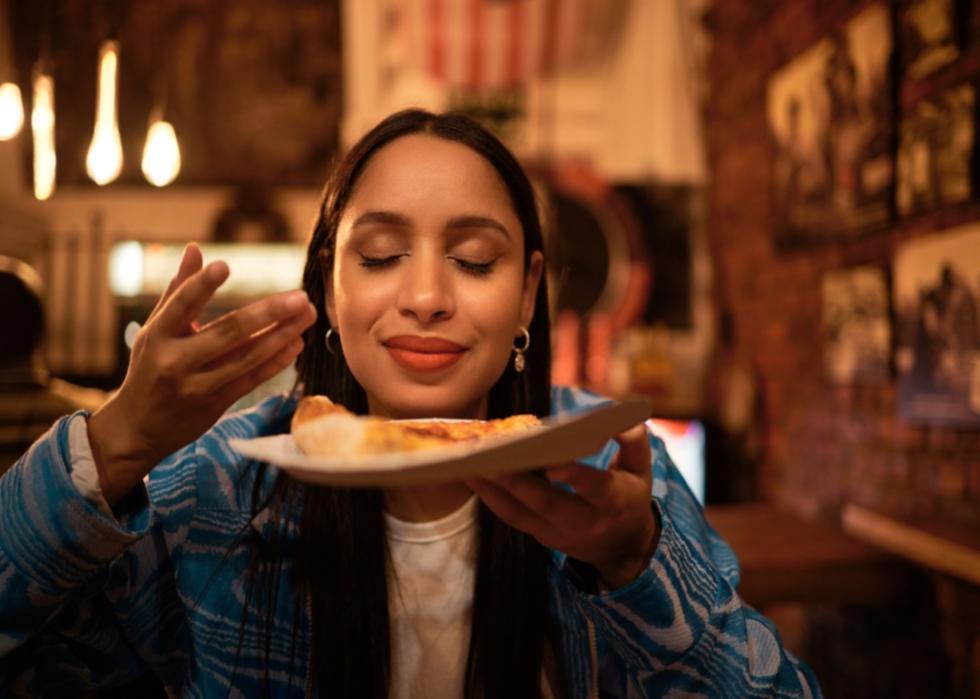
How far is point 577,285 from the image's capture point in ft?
16.4

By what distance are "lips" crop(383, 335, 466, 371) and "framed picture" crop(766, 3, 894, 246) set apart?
194 centimetres

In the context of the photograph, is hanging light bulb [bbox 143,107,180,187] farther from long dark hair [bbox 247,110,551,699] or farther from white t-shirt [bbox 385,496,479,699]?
white t-shirt [bbox 385,496,479,699]

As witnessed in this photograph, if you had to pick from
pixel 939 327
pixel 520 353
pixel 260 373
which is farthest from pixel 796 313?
pixel 260 373

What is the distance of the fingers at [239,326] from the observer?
75 cm

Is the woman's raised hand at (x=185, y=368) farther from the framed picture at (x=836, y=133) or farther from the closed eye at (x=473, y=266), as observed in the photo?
the framed picture at (x=836, y=133)

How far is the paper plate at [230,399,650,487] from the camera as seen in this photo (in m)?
0.61

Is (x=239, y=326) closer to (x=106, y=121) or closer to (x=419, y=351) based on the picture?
(x=419, y=351)

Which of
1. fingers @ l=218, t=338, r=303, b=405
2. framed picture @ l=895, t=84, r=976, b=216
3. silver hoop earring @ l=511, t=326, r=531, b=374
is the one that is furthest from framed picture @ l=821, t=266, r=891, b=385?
fingers @ l=218, t=338, r=303, b=405

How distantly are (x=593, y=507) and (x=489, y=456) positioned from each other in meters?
0.22

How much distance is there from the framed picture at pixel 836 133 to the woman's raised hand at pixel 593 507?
6.43 ft

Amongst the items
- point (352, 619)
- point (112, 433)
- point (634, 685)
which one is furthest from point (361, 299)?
point (634, 685)

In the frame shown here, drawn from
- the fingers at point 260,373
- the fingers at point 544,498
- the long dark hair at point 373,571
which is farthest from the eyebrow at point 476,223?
the fingers at point 544,498

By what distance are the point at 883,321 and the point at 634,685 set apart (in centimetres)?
182

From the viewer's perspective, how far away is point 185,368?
76 cm
